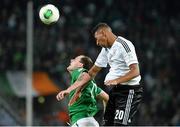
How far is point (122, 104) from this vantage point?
32.8ft

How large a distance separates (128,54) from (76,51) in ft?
34.5

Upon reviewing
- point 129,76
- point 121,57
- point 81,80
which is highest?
point 121,57

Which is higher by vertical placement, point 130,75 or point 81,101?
point 130,75

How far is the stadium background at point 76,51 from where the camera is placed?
62.5ft

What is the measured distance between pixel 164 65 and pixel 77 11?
11.4 ft

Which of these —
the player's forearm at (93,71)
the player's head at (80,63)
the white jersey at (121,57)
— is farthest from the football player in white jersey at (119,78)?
the player's head at (80,63)

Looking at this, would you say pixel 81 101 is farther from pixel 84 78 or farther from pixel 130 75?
pixel 130 75

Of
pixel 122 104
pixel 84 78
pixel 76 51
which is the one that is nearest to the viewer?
pixel 122 104

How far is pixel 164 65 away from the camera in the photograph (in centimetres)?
2098

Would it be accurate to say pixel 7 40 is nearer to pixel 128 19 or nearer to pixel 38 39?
pixel 38 39

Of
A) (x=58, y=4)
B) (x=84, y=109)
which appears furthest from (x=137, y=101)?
(x=58, y=4)

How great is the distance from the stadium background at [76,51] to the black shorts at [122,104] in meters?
7.36

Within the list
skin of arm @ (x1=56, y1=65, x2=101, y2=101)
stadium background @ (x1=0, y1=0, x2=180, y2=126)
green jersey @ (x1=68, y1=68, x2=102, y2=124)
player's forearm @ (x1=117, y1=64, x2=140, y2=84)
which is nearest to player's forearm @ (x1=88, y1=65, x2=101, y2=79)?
skin of arm @ (x1=56, y1=65, x2=101, y2=101)

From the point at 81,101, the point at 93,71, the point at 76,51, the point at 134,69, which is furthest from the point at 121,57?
the point at 76,51
